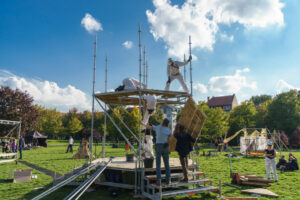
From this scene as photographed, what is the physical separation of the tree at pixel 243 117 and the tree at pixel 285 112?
3893 mm

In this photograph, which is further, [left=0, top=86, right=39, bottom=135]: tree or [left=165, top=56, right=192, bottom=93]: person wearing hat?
[left=0, top=86, right=39, bottom=135]: tree

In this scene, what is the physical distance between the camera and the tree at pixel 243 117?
1769 inches

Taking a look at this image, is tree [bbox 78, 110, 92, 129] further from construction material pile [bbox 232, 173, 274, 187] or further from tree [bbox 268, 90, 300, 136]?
construction material pile [bbox 232, 173, 274, 187]

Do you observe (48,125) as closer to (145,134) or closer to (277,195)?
(145,134)

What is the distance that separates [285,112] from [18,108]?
50.4 meters

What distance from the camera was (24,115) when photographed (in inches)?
1250

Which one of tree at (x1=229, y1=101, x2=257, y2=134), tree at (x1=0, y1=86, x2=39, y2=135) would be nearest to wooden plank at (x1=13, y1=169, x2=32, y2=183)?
tree at (x1=0, y1=86, x2=39, y2=135)

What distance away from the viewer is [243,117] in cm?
4569

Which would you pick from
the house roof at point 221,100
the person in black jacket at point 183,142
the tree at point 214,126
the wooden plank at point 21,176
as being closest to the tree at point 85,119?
the tree at point 214,126

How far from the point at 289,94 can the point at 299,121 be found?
679 cm

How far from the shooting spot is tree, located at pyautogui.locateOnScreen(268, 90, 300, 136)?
4141 cm

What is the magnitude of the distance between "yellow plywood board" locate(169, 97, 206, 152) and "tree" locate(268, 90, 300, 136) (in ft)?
139

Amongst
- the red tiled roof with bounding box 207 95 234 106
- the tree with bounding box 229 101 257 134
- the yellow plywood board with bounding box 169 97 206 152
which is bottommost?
the yellow plywood board with bounding box 169 97 206 152

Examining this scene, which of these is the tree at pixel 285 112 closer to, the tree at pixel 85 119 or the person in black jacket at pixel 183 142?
the person in black jacket at pixel 183 142
